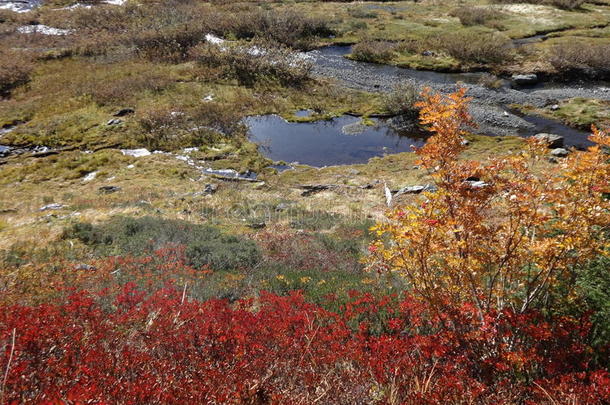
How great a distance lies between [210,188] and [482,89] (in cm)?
2747

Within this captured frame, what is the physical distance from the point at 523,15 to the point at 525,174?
66075 millimetres

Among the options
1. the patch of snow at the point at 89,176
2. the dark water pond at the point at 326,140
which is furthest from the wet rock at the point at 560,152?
the patch of snow at the point at 89,176

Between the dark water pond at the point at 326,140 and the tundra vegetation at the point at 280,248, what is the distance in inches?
52.5

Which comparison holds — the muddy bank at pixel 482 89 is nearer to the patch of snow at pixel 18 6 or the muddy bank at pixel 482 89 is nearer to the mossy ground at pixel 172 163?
the mossy ground at pixel 172 163

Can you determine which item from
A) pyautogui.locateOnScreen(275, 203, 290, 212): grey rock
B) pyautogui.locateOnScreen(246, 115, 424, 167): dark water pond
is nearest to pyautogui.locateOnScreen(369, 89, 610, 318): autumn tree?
pyautogui.locateOnScreen(275, 203, 290, 212): grey rock

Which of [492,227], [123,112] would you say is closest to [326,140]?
[123,112]

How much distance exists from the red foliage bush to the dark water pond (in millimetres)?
20601

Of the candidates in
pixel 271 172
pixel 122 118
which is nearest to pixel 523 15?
pixel 271 172

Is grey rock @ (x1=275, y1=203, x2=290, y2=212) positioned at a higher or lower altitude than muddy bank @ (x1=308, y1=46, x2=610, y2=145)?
lower

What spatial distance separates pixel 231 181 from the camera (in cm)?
2453

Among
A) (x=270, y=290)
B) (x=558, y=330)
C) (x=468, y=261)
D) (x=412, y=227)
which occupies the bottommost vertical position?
(x=270, y=290)

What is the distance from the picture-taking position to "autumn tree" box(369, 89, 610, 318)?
6.28 meters

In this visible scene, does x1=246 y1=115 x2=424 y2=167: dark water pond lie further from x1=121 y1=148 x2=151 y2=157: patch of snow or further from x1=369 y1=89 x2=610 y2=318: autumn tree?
x1=369 y1=89 x2=610 y2=318: autumn tree

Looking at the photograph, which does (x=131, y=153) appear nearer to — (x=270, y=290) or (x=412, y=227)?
(x=270, y=290)
